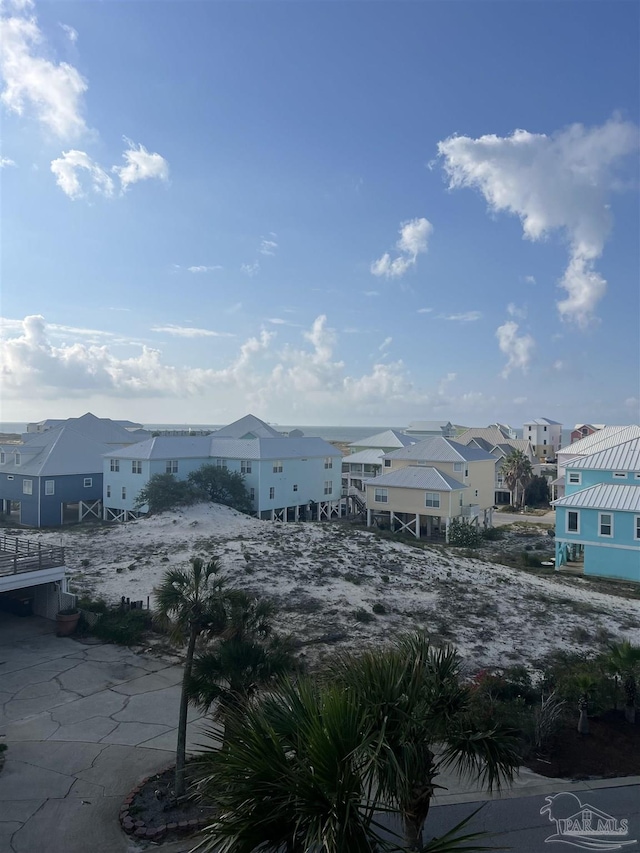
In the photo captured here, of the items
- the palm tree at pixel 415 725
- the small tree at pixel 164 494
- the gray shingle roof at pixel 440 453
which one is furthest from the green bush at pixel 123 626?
the gray shingle roof at pixel 440 453

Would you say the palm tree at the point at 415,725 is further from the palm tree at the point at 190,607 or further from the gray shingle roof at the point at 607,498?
the gray shingle roof at the point at 607,498

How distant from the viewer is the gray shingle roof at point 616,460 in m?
37.1

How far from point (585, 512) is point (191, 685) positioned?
28.2 meters

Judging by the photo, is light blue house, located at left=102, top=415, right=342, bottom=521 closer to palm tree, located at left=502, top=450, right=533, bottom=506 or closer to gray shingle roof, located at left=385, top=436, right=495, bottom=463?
gray shingle roof, located at left=385, top=436, right=495, bottom=463

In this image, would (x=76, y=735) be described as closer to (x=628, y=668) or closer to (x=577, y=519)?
(x=628, y=668)

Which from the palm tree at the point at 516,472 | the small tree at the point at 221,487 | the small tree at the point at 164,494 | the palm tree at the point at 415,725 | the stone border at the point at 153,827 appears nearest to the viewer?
the palm tree at the point at 415,725

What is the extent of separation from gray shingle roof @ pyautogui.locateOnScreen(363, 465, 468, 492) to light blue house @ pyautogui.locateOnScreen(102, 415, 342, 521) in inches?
241

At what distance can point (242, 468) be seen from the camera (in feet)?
157

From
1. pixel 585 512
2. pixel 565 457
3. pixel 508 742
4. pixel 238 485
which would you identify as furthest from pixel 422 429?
pixel 508 742

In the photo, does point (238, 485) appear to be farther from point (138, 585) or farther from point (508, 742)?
point (508, 742)

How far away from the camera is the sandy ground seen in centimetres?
2103

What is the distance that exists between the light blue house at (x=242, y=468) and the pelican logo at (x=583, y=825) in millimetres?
37000

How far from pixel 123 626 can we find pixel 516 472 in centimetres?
5557

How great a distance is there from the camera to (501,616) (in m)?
23.4
